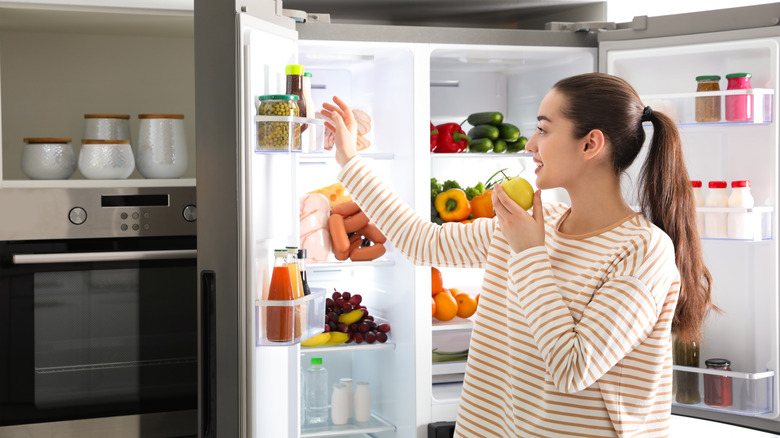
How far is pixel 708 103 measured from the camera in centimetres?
237

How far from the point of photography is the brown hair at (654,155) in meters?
1.49

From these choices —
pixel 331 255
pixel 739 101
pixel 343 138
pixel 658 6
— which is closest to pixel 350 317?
pixel 331 255

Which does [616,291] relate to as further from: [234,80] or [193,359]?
[193,359]

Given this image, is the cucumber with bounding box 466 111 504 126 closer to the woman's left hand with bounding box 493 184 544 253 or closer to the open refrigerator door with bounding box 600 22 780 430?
the open refrigerator door with bounding box 600 22 780 430

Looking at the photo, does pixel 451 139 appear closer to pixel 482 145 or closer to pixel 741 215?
pixel 482 145

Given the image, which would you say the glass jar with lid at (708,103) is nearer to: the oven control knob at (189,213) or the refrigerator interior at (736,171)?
the refrigerator interior at (736,171)

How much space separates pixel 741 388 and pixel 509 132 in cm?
112

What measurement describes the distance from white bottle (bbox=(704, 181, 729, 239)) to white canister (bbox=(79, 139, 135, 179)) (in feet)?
5.69

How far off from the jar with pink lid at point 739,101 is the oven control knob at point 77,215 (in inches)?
74.1

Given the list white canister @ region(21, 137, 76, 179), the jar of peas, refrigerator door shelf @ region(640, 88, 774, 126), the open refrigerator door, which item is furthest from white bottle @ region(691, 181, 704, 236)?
white canister @ region(21, 137, 76, 179)

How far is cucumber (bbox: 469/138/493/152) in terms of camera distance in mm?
2664

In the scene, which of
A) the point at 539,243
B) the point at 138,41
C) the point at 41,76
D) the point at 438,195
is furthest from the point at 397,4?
the point at 539,243

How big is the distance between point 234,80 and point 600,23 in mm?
1362

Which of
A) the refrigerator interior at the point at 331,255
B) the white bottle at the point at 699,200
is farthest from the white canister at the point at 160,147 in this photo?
the white bottle at the point at 699,200
